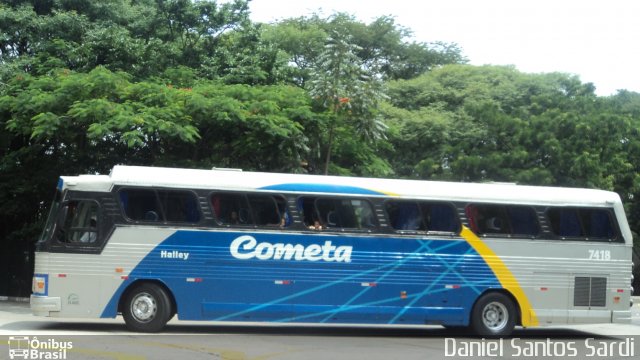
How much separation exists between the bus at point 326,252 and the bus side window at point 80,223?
0.02m

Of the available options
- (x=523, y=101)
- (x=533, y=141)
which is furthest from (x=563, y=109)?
(x=523, y=101)

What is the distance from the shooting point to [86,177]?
1470 cm

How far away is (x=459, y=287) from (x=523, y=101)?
25.9 m

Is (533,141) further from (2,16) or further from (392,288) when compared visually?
(2,16)

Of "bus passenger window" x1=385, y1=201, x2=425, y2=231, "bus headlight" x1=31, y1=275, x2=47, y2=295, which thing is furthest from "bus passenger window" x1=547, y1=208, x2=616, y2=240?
"bus headlight" x1=31, y1=275, x2=47, y2=295

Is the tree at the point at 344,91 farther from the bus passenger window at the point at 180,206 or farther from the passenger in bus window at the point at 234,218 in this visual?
the bus passenger window at the point at 180,206

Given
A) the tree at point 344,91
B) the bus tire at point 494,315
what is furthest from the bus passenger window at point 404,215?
the tree at point 344,91

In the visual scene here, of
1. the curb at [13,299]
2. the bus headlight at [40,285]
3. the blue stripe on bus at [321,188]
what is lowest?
the curb at [13,299]

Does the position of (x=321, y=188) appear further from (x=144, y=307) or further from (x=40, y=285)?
(x=40, y=285)

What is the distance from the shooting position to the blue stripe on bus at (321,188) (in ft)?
49.6

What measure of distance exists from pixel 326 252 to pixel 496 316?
4.01 m

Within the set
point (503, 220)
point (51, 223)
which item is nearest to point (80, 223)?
point (51, 223)

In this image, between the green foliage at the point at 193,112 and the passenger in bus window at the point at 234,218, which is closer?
the passenger in bus window at the point at 234,218

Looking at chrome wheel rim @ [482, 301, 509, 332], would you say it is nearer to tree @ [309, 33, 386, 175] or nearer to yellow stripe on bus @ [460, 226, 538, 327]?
yellow stripe on bus @ [460, 226, 538, 327]
